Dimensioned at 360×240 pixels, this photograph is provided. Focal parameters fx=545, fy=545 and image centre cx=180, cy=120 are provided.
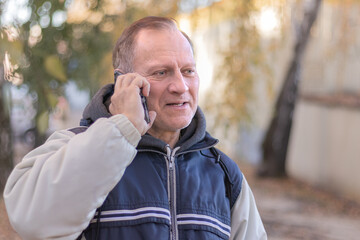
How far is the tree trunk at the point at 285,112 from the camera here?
31.7ft

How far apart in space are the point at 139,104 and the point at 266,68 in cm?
534

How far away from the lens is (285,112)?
34.4ft

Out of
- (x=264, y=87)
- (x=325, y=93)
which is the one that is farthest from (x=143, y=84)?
(x=325, y=93)

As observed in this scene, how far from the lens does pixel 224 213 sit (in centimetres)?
174

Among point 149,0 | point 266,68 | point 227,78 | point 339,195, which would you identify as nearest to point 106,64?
point 149,0

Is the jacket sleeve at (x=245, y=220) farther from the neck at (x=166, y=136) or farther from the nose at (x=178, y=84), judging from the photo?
the nose at (x=178, y=84)

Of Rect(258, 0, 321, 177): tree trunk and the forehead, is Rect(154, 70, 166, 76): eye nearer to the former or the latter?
the forehead

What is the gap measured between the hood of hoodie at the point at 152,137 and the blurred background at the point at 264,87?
74cm

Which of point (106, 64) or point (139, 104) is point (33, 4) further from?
point (106, 64)

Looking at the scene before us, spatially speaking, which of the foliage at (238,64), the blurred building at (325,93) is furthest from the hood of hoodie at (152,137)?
the blurred building at (325,93)

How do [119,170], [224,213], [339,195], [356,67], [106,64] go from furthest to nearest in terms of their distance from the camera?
[356,67] → [339,195] → [106,64] → [224,213] → [119,170]

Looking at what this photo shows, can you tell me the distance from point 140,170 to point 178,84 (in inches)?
11.4

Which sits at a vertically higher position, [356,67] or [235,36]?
[235,36]

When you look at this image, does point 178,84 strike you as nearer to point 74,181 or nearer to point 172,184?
point 172,184
